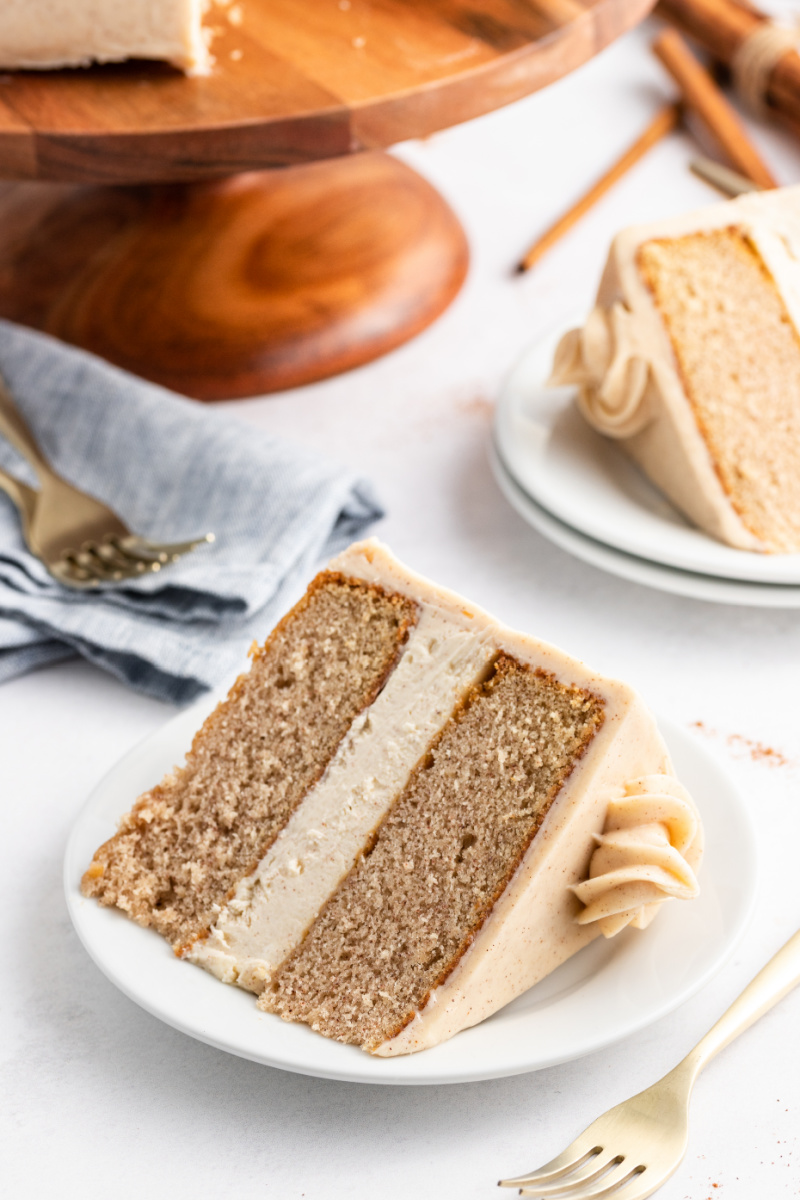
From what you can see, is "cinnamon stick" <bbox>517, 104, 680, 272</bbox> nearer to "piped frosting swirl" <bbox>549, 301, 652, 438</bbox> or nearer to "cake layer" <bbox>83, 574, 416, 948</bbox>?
"piped frosting swirl" <bbox>549, 301, 652, 438</bbox>

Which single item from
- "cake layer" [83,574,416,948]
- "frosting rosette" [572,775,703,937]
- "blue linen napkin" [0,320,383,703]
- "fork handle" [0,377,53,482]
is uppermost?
"frosting rosette" [572,775,703,937]

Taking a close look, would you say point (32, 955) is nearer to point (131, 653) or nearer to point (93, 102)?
point (131, 653)

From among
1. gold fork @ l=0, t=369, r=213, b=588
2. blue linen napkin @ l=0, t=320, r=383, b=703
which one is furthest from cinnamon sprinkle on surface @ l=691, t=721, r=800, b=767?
gold fork @ l=0, t=369, r=213, b=588

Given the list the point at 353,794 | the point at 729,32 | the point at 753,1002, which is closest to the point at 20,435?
the point at 353,794

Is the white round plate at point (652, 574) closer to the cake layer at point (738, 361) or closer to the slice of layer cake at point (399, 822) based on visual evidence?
the cake layer at point (738, 361)

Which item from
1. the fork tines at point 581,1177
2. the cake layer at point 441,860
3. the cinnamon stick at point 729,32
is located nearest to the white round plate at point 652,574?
the cake layer at point 441,860

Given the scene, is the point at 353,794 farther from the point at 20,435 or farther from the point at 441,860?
the point at 20,435
